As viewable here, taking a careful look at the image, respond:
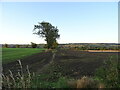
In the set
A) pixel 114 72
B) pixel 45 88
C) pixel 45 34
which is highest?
pixel 45 34

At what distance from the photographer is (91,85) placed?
2.85 m

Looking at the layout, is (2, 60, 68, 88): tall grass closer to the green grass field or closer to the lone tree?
the green grass field

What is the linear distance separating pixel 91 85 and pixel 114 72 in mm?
785

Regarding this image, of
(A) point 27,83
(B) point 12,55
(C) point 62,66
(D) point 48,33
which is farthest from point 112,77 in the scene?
(D) point 48,33

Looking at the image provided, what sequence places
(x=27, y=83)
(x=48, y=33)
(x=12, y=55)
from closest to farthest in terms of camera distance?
(x=27, y=83) < (x=12, y=55) < (x=48, y=33)

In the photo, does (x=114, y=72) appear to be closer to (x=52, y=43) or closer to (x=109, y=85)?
(x=109, y=85)

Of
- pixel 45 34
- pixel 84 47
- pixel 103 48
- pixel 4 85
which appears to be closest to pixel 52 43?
pixel 45 34

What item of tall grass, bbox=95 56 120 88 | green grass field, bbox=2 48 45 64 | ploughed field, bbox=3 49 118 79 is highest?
tall grass, bbox=95 56 120 88

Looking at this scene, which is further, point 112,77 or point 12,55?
point 12,55

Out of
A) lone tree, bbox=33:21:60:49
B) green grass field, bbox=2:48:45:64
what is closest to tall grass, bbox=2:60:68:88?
green grass field, bbox=2:48:45:64

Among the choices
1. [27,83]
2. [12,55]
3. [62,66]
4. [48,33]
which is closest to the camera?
[27,83]

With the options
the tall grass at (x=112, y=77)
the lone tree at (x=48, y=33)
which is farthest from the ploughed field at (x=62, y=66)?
the lone tree at (x=48, y=33)

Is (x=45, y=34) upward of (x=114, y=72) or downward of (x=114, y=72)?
upward

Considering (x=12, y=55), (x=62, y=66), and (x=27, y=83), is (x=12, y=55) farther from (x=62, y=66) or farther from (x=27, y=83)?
(x=27, y=83)
